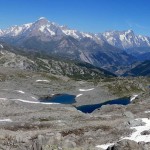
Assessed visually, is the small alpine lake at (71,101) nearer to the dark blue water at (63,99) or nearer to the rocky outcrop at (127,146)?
the dark blue water at (63,99)

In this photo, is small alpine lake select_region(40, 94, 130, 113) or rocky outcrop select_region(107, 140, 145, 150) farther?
small alpine lake select_region(40, 94, 130, 113)

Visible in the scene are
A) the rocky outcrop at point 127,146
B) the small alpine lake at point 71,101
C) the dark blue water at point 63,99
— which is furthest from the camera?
the dark blue water at point 63,99

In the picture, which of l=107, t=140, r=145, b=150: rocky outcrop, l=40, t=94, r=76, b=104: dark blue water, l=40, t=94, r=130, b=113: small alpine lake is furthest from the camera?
l=40, t=94, r=76, b=104: dark blue water

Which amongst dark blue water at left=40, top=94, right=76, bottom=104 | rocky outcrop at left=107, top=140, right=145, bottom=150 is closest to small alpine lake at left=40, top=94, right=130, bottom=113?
dark blue water at left=40, top=94, right=76, bottom=104

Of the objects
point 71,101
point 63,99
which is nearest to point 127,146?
point 71,101

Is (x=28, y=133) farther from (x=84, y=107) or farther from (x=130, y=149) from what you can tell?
(x=84, y=107)

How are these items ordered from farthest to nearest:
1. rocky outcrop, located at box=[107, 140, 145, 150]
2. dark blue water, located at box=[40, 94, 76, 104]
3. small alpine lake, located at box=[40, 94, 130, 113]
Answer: dark blue water, located at box=[40, 94, 76, 104] < small alpine lake, located at box=[40, 94, 130, 113] < rocky outcrop, located at box=[107, 140, 145, 150]

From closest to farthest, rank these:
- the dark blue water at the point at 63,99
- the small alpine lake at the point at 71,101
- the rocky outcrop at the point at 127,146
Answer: the rocky outcrop at the point at 127,146
the small alpine lake at the point at 71,101
the dark blue water at the point at 63,99

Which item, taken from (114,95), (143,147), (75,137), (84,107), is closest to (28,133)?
(75,137)

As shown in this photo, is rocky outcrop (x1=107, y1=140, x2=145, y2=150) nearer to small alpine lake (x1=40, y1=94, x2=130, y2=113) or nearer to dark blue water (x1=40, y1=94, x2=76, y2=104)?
small alpine lake (x1=40, y1=94, x2=130, y2=113)

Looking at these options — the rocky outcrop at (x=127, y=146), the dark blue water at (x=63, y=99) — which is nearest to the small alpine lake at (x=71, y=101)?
the dark blue water at (x=63, y=99)

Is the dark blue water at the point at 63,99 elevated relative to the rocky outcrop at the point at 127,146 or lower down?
elevated
